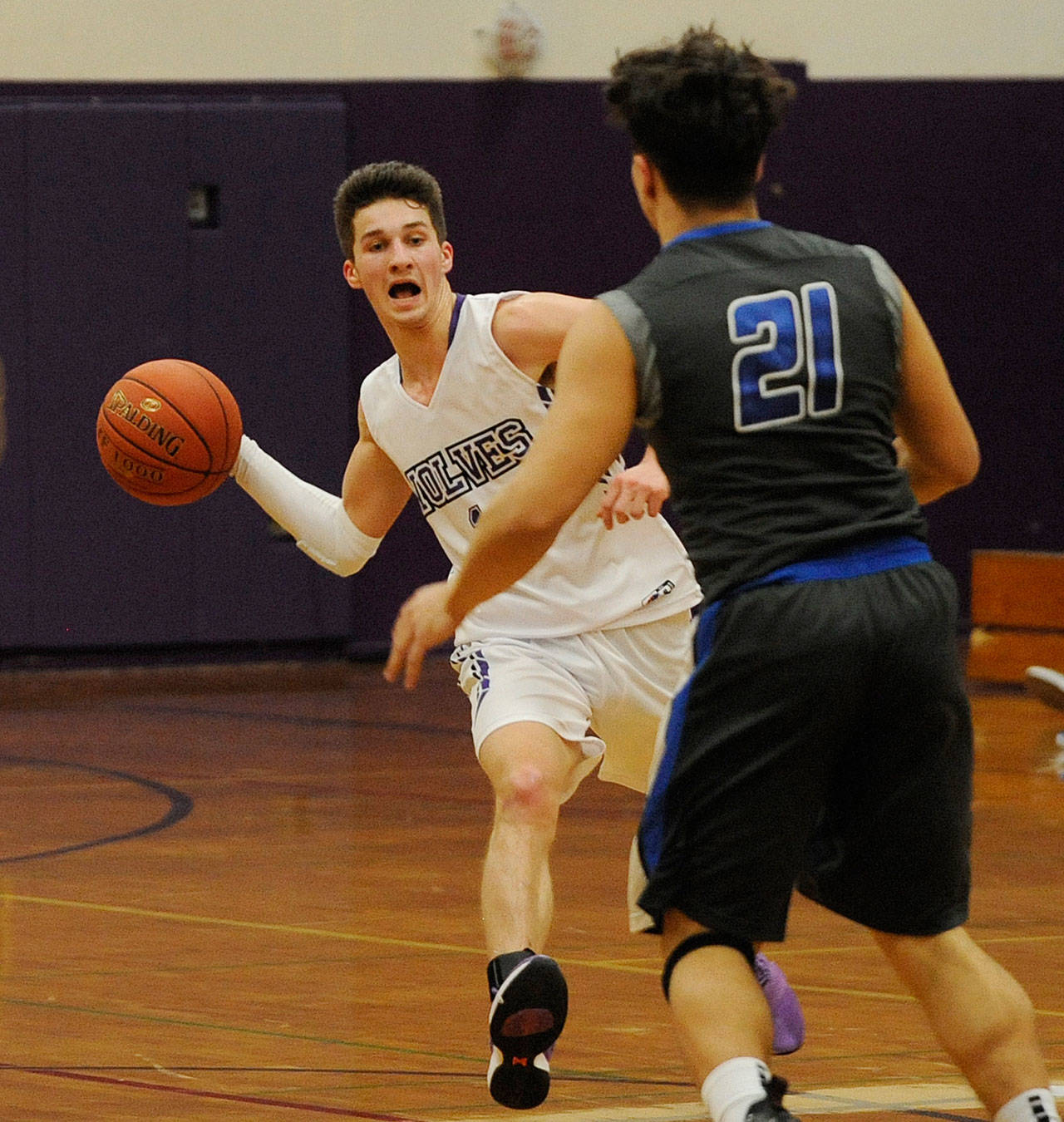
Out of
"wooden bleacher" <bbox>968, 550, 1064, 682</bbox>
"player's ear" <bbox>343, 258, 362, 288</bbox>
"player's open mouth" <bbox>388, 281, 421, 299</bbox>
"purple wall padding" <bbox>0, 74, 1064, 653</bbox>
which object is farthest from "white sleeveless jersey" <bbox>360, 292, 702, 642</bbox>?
"purple wall padding" <bbox>0, 74, 1064, 653</bbox>

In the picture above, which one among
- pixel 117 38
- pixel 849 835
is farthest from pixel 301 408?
pixel 849 835

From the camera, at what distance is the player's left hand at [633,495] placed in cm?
396

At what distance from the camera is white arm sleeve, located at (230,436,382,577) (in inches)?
188

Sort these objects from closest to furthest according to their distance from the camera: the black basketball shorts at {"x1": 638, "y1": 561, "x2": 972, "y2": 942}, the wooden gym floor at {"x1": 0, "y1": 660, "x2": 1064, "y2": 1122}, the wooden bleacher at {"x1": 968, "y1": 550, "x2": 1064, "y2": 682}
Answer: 1. the black basketball shorts at {"x1": 638, "y1": 561, "x2": 972, "y2": 942}
2. the wooden gym floor at {"x1": 0, "y1": 660, "x2": 1064, "y2": 1122}
3. the wooden bleacher at {"x1": 968, "y1": 550, "x2": 1064, "y2": 682}

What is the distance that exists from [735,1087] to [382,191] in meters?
2.54

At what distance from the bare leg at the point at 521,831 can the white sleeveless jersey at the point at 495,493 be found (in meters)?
0.35

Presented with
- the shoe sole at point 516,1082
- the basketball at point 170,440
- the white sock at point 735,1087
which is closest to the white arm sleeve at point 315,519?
the basketball at point 170,440

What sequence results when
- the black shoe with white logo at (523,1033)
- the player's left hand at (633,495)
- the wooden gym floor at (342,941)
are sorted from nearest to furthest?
the black shoe with white logo at (523,1033) < the player's left hand at (633,495) < the wooden gym floor at (342,941)

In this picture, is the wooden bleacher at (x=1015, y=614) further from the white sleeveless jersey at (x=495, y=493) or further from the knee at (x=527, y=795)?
the knee at (x=527, y=795)

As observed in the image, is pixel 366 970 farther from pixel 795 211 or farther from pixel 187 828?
pixel 795 211

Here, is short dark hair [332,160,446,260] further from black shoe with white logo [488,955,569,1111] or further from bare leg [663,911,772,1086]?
bare leg [663,911,772,1086]

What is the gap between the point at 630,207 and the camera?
40.9 feet

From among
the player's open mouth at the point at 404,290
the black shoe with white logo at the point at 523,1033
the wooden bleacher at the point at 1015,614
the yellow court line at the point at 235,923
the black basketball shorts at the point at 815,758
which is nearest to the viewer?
the black basketball shorts at the point at 815,758

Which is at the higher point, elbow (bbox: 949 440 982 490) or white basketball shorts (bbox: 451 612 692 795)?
elbow (bbox: 949 440 982 490)
